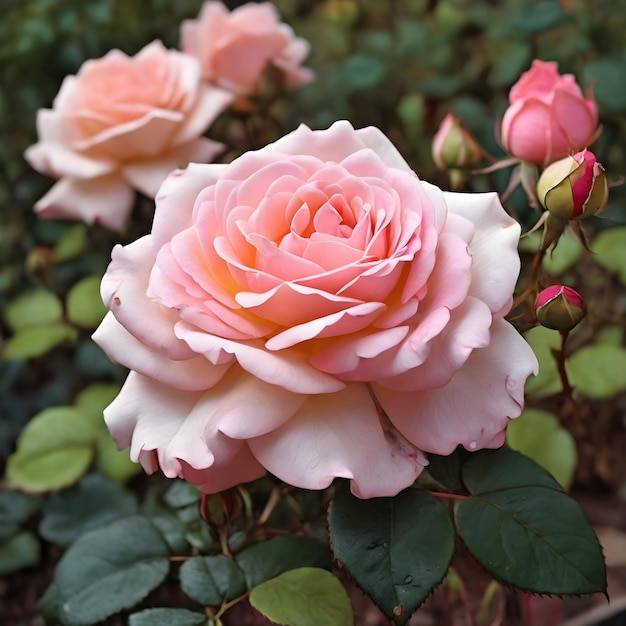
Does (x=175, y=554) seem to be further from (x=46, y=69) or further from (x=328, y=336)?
(x=46, y=69)

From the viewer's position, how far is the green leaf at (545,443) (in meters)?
0.57

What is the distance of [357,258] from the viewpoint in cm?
38

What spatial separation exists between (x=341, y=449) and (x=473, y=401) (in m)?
0.07

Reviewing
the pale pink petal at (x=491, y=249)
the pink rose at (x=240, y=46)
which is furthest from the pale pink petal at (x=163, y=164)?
the pale pink petal at (x=491, y=249)

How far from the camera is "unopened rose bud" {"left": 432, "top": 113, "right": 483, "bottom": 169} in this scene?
0.58 m

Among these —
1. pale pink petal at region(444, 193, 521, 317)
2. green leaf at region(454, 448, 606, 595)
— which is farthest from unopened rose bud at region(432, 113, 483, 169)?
green leaf at region(454, 448, 606, 595)

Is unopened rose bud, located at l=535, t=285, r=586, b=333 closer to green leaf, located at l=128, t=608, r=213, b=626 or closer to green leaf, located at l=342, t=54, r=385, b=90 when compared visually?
green leaf, located at l=128, t=608, r=213, b=626

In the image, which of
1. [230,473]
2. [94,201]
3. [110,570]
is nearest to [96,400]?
[94,201]

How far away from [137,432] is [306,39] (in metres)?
0.92

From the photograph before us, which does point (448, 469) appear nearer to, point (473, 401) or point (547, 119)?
point (473, 401)

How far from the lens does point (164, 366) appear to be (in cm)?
39

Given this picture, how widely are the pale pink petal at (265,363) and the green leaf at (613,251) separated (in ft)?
1.43

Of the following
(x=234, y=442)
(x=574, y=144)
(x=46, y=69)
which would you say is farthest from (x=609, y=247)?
(x=46, y=69)

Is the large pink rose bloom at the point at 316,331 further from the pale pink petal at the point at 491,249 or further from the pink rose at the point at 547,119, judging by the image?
the pink rose at the point at 547,119
